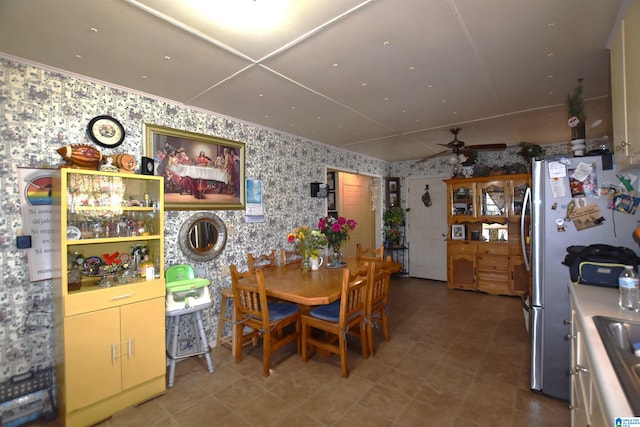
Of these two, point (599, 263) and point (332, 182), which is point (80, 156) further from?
point (332, 182)

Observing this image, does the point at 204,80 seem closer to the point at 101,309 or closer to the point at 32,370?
the point at 101,309

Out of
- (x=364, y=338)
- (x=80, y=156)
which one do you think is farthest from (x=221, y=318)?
(x=80, y=156)

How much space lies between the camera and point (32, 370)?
203 cm

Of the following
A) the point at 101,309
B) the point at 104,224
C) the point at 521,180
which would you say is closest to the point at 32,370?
the point at 101,309

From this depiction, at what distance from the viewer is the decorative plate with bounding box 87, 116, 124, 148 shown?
7.42 ft

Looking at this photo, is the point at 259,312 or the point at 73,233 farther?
the point at 259,312

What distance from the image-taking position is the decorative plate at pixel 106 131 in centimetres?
226

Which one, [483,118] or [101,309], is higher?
[483,118]

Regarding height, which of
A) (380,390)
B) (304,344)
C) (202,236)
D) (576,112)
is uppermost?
(576,112)

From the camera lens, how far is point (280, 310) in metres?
2.75

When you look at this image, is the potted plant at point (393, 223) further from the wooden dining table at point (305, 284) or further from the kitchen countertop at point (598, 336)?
Result: the kitchen countertop at point (598, 336)

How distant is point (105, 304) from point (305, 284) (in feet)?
4.87

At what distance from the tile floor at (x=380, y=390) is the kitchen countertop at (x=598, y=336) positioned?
3.05ft

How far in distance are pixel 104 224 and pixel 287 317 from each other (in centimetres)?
166
